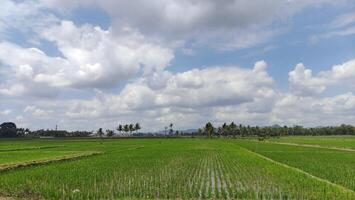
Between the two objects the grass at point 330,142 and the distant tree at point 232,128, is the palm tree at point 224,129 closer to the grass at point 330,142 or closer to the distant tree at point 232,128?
the distant tree at point 232,128

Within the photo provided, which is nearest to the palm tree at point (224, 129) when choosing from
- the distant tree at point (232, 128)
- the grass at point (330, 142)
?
the distant tree at point (232, 128)

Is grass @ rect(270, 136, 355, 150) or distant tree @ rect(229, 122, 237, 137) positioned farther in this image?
distant tree @ rect(229, 122, 237, 137)

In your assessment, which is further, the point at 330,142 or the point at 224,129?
the point at 224,129

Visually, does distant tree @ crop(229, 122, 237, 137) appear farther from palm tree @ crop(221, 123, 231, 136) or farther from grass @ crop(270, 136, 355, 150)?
grass @ crop(270, 136, 355, 150)

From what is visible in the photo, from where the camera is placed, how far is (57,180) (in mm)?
21953

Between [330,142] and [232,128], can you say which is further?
[232,128]

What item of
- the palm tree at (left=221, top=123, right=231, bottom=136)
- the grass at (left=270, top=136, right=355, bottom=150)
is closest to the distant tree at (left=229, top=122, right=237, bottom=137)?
the palm tree at (left=221, top=123, right=231, bottom=136)

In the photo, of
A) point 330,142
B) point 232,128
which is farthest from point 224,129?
point 330,142

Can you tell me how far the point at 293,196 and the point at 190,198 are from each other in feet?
13.6

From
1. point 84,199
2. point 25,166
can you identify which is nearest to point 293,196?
point 84,199

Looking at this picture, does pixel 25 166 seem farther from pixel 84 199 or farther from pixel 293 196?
pixel 293 196

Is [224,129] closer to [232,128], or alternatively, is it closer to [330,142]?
[232,128]

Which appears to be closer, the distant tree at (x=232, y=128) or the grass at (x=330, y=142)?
the grass at (x=330, y=142)

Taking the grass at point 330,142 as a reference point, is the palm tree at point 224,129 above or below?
above
